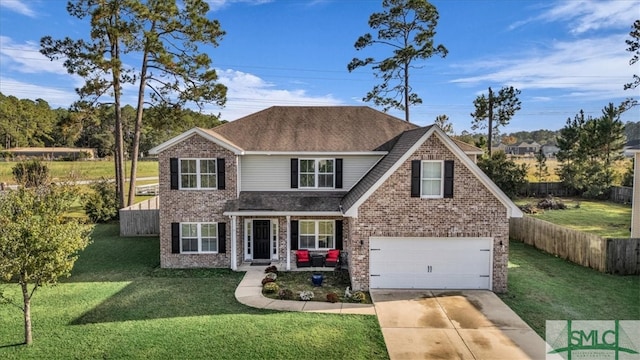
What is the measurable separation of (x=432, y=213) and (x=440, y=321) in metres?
3.98

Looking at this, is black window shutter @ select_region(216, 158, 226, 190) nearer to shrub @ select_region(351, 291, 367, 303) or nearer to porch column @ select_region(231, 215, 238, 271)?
porch column @ select_region(231, 215, 238, 271)

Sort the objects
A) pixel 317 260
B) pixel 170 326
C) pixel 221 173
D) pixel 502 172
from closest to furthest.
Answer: pixel 170 326, pixel 317 260, pixel 221 173, pixel 502 172

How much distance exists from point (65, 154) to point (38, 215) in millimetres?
80710

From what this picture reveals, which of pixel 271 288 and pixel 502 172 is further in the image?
pixel 502 172

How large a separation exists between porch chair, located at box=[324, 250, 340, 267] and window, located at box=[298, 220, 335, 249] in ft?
2.45

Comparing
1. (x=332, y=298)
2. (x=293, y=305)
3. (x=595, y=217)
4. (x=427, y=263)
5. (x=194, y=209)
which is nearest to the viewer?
(x=293, y=305)

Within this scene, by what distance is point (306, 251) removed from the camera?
16.6m

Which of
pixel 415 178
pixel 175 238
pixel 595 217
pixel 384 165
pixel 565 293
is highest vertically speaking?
pixel 384 165

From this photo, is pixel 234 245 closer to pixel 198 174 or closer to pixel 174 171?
pixel 198 174

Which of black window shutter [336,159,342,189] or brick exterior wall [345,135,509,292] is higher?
black window shutter [336,159,342,189]

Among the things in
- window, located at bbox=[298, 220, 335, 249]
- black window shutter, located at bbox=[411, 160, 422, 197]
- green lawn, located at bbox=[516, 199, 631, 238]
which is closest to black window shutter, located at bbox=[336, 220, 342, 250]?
window, located at bbox=[298, 220, 335, 249]

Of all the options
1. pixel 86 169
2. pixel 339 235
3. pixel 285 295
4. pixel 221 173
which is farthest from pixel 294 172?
pixel 86 169

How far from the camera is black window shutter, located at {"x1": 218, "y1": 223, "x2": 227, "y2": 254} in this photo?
658 inches

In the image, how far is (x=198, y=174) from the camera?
1666 cm
